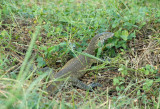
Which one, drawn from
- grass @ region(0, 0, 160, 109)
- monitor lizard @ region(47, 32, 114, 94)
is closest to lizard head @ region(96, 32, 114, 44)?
monitor lizard @ region(47, 32, 114, 94)

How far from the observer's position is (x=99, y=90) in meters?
4.62

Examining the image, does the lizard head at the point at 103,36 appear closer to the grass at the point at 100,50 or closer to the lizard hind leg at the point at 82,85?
the grass at the point at 100,50

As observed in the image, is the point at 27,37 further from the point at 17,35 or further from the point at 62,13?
the point at 62,13

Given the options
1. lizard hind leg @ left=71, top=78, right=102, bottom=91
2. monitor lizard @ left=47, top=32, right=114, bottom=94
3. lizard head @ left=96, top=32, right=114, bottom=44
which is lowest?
lizard hind leg @ left=71, top=78, right=102, bottom=91

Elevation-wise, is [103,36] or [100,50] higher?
[103,36]

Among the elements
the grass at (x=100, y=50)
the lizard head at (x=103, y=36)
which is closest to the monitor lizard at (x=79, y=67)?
the lizard head at (x=103, y=36)

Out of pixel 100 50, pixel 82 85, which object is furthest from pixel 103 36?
pixel 82 85

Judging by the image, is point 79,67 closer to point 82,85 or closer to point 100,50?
point 82,85

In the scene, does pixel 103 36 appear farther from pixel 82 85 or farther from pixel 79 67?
pixel 82 85

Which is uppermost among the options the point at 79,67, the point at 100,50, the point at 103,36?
the point at 103,36

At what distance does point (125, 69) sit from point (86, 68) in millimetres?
1002

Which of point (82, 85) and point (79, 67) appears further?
point (79, 67)

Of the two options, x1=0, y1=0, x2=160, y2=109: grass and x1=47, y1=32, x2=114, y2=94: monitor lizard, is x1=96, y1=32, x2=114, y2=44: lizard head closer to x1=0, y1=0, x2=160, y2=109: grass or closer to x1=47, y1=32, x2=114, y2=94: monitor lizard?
x1=47, y1=32, x2=114, y2=94: monitor lizard

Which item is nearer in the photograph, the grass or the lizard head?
the grass
